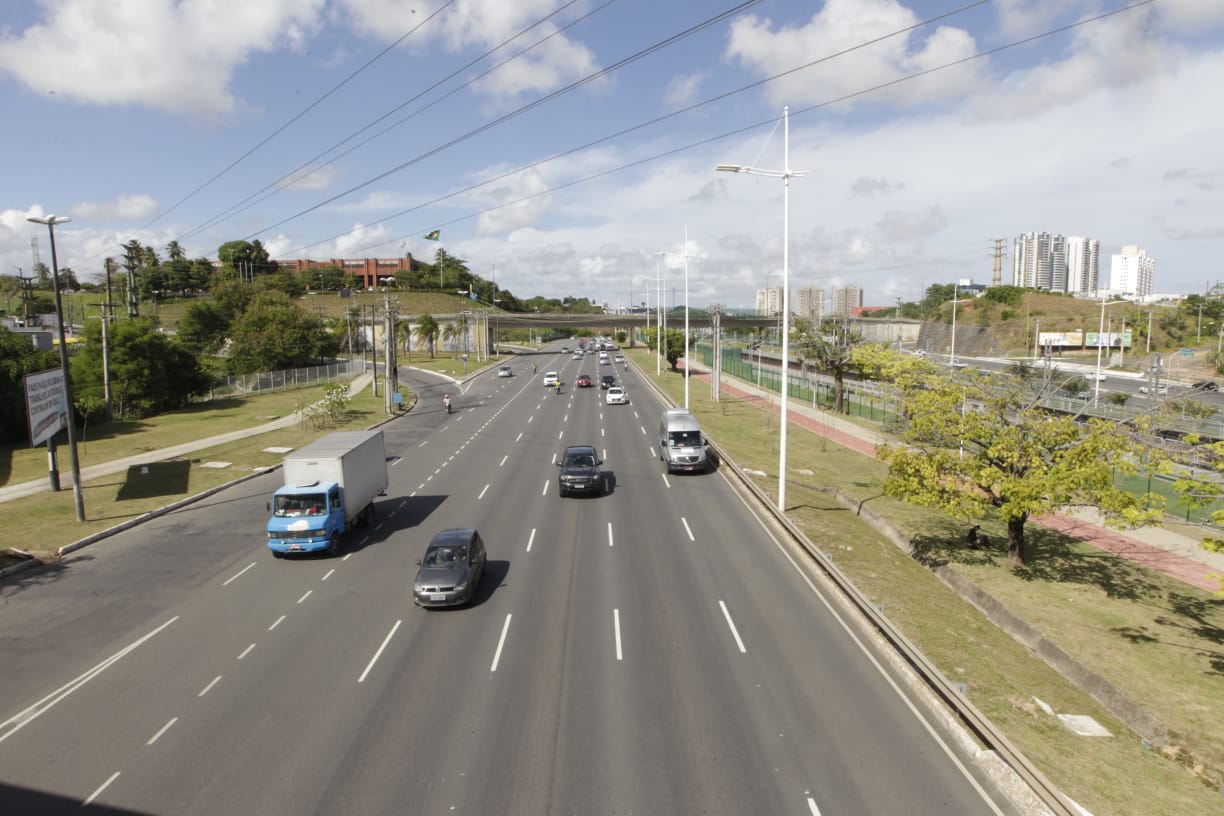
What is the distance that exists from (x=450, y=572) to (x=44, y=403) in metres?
23.2

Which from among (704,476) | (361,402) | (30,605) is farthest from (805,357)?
(30,605)

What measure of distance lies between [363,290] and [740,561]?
649 feet

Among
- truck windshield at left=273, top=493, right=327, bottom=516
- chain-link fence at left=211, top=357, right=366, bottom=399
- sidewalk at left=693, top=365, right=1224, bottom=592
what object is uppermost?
chain-link fence at left=211, top=357, right=366, bottom=399

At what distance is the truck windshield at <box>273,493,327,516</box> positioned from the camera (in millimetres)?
21688

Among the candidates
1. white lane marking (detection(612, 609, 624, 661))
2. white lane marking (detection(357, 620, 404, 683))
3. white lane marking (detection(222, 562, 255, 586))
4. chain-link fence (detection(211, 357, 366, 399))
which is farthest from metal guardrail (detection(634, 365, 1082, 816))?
chain-link fence (detection(211, 357, 366, 399))

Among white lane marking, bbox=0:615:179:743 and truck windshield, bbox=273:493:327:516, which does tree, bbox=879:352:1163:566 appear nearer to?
truck windshield, bbox=273:493:327:516

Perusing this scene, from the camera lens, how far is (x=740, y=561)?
818 inches

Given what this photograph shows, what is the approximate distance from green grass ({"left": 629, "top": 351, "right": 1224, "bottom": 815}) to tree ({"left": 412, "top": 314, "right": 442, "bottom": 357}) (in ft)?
353

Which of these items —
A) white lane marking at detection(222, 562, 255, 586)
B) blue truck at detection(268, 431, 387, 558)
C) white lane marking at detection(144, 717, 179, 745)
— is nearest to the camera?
white lane marking at detection(144, 717, 179, 745)

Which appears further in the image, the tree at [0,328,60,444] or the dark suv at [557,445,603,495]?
the tree at [0,328,60,444]

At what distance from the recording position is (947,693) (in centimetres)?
1215

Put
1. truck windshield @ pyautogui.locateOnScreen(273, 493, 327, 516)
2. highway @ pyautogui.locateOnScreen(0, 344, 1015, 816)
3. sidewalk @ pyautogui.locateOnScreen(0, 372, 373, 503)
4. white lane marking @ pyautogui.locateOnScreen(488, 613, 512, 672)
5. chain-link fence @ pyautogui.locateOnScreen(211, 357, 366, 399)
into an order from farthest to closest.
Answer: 1. chain-link fence @ pyautogui.locateOnScreen(211, 357, 366, 399)
2. sidewalk @ pyautogui.locateOnScreen(0, 372, 373, 503)
3. truck windshield @ pyautogui.locateOnScreen(273, 493, 327, 516)
4. white lane marking @ pyautogui.locateOnScreen(488, 613, 512, 672)
5. highway @ pyautogui.locateOnScreen(0, 344, 1015, 816)

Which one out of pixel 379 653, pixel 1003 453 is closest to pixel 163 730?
pixel 379 653

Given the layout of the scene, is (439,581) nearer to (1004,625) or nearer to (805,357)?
(1004,625)
